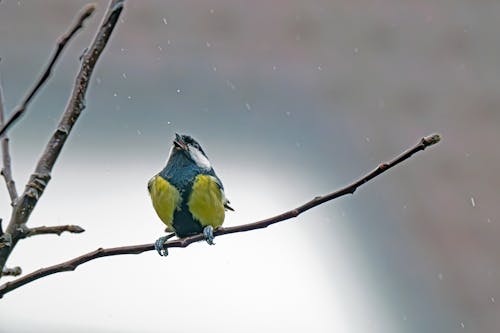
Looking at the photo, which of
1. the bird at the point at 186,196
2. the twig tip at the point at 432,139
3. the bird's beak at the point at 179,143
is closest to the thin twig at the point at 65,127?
the twig tip at the point at 432,139

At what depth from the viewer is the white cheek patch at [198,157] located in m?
1.51

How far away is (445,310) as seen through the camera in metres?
3.61

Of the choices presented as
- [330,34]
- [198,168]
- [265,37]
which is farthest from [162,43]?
[198,168]

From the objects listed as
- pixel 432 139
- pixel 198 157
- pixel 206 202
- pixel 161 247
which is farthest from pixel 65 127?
pixel 198 157

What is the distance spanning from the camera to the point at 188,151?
1513mm

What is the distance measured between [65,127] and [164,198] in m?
0.59

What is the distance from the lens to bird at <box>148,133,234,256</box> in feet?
4.57

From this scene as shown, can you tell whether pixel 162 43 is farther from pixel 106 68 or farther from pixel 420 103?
pixel 420 103

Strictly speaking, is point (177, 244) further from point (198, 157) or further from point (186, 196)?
point (198, 157)

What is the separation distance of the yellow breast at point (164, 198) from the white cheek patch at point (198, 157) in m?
0.07

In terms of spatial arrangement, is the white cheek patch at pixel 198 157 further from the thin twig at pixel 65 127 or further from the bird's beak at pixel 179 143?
the thin twig at pixel 65 127

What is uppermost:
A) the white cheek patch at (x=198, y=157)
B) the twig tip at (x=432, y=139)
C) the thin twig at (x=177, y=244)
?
the white cheek patch at (x=198, y=157)

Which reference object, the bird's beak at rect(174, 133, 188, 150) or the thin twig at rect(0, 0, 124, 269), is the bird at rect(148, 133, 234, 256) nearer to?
the bird's beak at rect(174, 133, 188, 150)

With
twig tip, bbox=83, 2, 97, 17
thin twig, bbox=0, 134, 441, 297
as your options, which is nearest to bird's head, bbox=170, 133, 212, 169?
thin twig, bbox=0, 134, 441, 297
